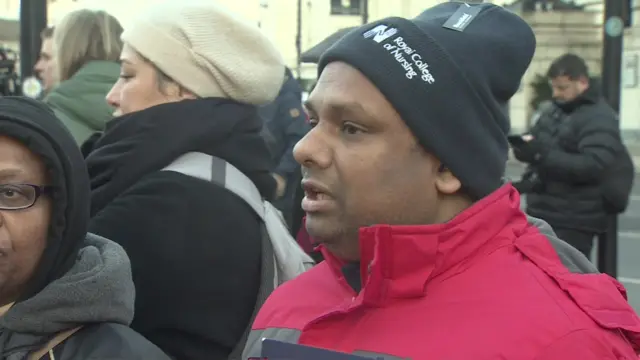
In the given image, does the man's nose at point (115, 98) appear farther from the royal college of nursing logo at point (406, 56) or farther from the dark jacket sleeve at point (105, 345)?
the royal college of nursing logo at point (406, 56)

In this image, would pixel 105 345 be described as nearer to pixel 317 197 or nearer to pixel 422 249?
pixel 317 197

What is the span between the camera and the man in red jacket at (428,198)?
4.96 ft

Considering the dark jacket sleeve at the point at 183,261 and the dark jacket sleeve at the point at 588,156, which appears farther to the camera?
the dark jacket sleeve at the point at 588,156

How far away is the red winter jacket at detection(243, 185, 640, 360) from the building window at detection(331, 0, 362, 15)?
4016 cm

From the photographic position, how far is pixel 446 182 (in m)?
1.61

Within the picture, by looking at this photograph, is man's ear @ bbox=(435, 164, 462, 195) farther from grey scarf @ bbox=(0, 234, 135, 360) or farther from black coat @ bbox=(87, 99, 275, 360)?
black coat @ bbox=(87, 99, 275, 360)

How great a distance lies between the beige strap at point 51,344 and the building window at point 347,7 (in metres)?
39.8

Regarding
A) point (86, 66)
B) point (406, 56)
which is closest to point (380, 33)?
point (406, 56)

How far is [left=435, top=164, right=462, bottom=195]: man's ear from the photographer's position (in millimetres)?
1608

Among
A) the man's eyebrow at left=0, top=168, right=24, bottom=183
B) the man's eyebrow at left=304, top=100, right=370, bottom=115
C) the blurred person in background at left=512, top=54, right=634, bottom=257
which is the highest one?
the man's eyebrow at left=304, top=100, right=370, bottom=115

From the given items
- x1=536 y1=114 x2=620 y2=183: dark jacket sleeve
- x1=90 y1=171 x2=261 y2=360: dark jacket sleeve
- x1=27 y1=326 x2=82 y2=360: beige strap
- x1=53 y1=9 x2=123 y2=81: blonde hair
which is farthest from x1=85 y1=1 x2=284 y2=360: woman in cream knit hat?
x1=536 y1=114 x2=620 y2=183: dark jacket sleeve

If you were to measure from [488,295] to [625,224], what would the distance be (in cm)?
1346

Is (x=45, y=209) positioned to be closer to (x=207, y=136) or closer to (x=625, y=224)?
(x=207, y=136)

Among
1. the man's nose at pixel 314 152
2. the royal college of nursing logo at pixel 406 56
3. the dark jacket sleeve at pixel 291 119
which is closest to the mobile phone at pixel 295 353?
the man's nose at pixel 314 152
